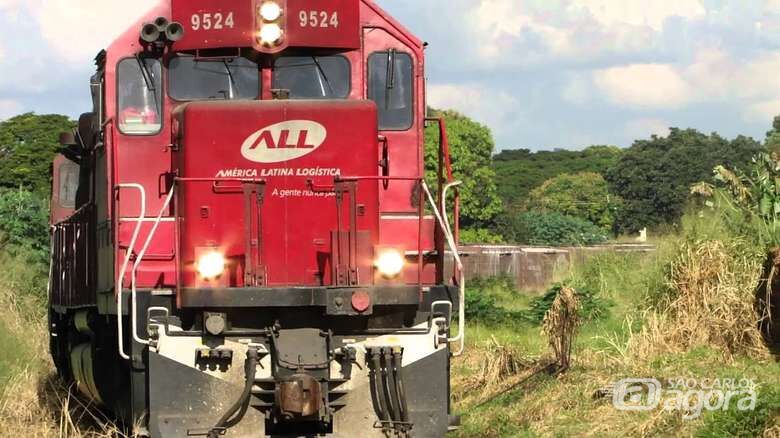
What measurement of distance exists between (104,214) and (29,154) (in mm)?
38850

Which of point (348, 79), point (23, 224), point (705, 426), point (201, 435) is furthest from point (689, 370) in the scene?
point (23, 224)

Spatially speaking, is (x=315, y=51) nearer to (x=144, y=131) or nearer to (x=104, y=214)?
(x=144, y=131)

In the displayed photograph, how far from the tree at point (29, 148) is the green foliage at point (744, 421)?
117 feet

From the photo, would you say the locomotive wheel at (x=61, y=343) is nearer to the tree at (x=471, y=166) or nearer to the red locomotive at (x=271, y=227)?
the red locomotive at (x=271, y=227)

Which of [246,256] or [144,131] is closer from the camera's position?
[246,256]

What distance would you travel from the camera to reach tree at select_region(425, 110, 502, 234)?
60969 mm

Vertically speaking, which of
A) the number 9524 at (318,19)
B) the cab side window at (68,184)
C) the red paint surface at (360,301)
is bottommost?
the red paint surface at (360,301)

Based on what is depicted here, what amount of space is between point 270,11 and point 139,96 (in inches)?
52.8

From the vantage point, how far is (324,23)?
1038cm

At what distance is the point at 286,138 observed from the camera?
31.6ft

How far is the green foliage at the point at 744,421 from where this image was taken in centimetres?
951

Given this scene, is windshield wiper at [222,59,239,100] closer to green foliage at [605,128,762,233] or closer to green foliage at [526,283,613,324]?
green foliage at [526,283,613,324]

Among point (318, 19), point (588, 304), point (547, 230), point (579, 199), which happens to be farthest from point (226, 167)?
point (579, 199)

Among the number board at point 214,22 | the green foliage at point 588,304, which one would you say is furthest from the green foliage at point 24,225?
the number board at point 214,22
